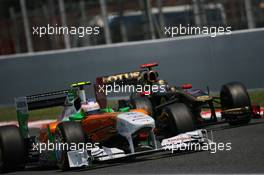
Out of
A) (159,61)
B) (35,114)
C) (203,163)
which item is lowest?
(35,114)

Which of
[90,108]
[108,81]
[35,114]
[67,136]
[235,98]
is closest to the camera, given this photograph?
[67,136]

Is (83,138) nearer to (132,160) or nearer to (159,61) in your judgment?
(132,160)

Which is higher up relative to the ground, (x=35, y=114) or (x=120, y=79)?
(x=120, y=79)

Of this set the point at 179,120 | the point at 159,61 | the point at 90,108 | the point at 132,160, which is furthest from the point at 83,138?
the point at 159,61

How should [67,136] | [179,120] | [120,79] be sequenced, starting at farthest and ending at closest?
[120,79]
[179,120]
[67,136]

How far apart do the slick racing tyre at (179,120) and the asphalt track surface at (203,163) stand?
1.27 ft

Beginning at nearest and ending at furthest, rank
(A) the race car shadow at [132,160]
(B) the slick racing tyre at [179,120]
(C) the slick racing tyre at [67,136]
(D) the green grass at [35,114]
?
(C) the slick racing tyre at [67,136]
(A) the race car shadow at [132,160]
(B) the slick racing tyre at [179,120]
(D) the green grass at [35,114]

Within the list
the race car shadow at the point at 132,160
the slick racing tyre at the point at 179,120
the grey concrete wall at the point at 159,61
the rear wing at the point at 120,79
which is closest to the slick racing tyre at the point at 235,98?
the rear wing at the point at 120,79

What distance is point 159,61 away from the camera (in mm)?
20578

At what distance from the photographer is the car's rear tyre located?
13907mm

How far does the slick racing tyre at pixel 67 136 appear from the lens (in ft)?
36.2

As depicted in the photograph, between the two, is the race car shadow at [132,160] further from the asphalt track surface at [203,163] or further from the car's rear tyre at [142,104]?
the car's rear tyre at [142,104]

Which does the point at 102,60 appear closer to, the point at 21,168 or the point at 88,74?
the point at 88,74

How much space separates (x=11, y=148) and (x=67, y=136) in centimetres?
126
